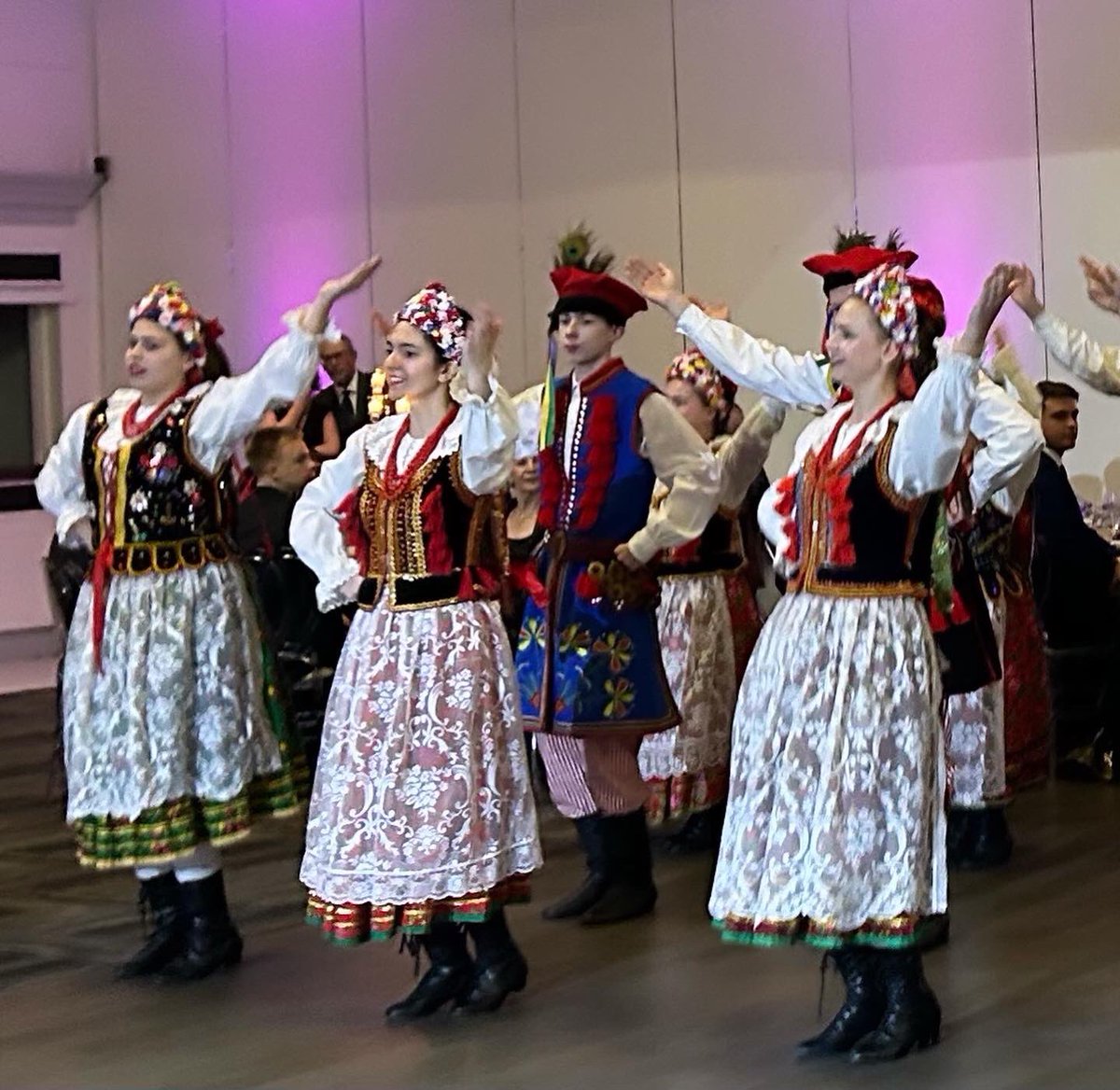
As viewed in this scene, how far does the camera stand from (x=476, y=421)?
13.5ft

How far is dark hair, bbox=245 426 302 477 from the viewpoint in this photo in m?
7.31

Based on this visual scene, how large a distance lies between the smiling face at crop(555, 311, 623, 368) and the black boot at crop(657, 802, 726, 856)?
1369mm

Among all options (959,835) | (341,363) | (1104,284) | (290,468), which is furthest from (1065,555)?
(341,363)

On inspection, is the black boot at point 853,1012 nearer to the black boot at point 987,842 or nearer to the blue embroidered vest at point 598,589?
the blue embroidered vest at point 598,589

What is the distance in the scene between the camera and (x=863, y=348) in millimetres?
3873

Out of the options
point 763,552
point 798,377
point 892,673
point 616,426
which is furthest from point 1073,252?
point 892,673

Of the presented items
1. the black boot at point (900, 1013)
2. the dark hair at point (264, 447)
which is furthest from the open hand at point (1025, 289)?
the dark hair at point (264, 447)

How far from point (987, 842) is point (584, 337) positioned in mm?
1667

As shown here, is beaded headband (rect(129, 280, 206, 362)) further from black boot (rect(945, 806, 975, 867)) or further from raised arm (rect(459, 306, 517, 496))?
black boot (rect(945, 806, 975, 867))

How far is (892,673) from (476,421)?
0.88 meters

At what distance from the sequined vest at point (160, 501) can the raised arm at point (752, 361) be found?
1.00m

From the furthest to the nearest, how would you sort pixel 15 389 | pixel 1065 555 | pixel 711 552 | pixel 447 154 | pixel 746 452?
pixel 15 389 → pixel 447 154 → pixel 1065 555 → pixel 711 552 → pixel 746 452

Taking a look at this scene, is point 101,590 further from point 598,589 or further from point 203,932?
point 598,589

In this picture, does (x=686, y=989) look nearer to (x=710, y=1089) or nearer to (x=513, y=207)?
(x=710, y=1089)
